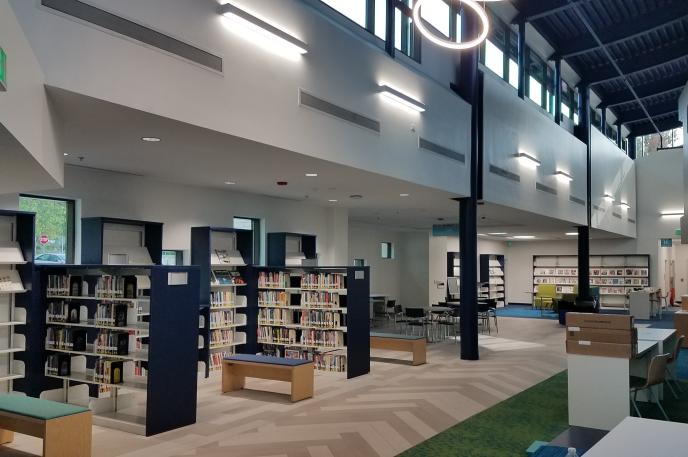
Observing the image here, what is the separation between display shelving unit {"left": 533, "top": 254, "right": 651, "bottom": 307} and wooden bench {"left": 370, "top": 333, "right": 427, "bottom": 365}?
52.5ft

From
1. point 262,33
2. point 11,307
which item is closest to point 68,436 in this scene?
point 11,307

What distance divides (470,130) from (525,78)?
535 cm

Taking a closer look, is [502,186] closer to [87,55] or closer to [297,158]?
[297,158]

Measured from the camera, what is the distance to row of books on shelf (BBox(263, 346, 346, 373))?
9656mm

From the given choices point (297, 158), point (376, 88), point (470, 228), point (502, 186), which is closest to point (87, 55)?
point (297, 158)

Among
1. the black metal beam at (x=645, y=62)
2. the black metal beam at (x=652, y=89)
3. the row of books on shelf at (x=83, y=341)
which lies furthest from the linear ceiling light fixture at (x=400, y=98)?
the black metal beam at (x=652, y=89)

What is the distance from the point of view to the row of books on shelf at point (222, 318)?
960 cm

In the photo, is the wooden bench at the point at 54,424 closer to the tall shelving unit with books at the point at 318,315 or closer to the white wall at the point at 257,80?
the white wall at the point at 257,80

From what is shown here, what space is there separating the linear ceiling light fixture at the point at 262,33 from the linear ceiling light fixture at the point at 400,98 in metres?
1.83

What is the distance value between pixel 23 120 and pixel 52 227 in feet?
17.6

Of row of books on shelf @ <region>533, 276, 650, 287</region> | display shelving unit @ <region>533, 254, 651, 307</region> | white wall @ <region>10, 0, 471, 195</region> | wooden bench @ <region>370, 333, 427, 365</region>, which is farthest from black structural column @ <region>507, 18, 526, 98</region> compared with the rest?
row of books on shelf @ <region>533, 276, 650, 287</region>

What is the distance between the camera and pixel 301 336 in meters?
9.96

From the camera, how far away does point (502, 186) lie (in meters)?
12.4

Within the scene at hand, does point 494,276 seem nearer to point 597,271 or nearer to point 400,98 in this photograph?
point 597,271
